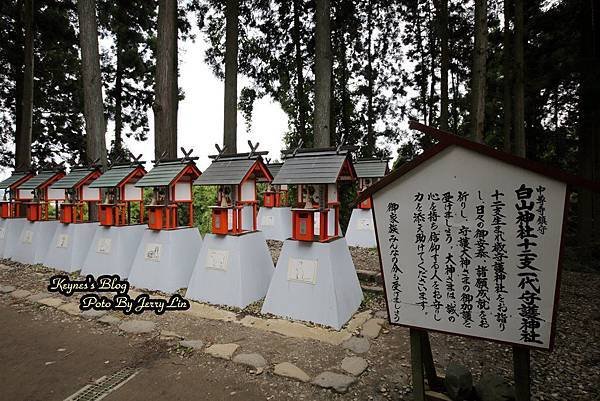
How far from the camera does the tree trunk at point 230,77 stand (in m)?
9.88

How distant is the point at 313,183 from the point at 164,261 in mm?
3528

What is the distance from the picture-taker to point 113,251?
22.7 ft

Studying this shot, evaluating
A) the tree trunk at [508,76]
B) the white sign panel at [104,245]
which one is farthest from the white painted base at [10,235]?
the tree trunk at [508,76]

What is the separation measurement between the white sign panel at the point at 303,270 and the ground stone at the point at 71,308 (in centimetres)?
369

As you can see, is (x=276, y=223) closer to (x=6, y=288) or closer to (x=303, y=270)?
(x=303, y=270)

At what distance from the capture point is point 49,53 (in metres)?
13.7

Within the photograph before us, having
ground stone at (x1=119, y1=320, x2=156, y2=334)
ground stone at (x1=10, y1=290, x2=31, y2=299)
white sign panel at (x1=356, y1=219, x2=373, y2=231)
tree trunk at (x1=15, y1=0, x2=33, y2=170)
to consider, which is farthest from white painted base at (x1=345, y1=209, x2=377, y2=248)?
tree trunk at (x1=15, y1=0, x2=33, y2=170)

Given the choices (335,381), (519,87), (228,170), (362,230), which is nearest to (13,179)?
(228,170)

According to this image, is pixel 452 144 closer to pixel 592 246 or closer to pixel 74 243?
pixel 74 243

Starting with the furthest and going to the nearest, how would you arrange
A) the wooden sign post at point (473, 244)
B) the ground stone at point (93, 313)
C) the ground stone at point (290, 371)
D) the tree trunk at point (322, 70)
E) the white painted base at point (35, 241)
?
the white painted base at point (35, 241) → the tree trunk at point (322, 70) → the ground stone at point (93, 313) → the ground stone at point (290, 371) → the wooden sign post at point (473, 244)

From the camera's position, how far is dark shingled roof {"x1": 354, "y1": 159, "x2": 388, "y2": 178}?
420 inches

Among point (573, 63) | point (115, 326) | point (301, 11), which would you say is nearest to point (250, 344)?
point (115, 326)

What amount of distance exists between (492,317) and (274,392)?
85.5 inches

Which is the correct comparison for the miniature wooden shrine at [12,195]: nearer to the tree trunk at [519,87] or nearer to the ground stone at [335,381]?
the ground stone at [335,381]
